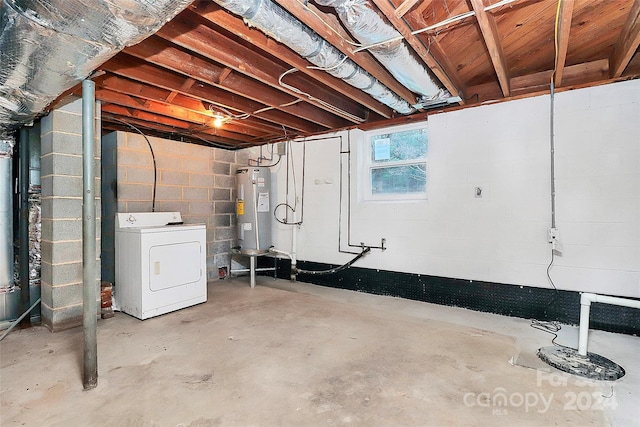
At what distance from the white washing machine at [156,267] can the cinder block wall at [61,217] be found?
431 mm

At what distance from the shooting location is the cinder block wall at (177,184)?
3699mm

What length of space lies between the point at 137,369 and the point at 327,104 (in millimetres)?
2901

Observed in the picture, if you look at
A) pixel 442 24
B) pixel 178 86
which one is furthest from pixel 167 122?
pixel 442 24

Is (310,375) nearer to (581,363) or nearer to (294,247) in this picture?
(581,363)

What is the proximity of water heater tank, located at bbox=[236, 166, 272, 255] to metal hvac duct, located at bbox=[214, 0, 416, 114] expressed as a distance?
2.31 m

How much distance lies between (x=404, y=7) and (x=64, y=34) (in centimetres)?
170

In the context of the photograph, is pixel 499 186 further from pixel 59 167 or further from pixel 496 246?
pixel 59 167

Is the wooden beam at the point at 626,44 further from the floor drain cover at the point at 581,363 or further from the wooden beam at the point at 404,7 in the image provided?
the floor drain cover at the point at 581,363

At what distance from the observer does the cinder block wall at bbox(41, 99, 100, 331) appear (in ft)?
8.93

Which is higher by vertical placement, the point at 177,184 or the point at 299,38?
the point at 299,38

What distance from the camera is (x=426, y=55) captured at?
2.27 meters

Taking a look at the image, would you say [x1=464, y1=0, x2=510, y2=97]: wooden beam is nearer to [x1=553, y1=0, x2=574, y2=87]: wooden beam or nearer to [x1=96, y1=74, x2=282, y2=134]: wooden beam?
[x1=553, y1=0, x2=574, y2=87]: wooden beam

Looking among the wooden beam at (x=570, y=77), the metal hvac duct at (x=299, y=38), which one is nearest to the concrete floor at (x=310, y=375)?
the metal hvac duct at (x=299, y=38)

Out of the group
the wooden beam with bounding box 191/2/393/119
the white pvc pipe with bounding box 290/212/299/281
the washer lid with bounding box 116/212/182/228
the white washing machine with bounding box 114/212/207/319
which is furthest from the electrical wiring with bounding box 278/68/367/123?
the washer lid with bounding box 116/212/182/228
